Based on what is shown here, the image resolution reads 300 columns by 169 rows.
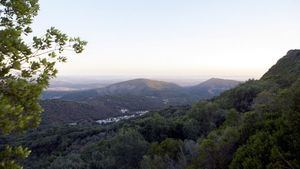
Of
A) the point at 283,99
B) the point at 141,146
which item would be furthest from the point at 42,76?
the point at 141,146

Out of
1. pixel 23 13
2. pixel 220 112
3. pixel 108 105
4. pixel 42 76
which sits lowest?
pixel 108 105

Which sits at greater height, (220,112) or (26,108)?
(26,108)

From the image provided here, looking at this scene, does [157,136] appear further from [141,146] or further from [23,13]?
[23,13]

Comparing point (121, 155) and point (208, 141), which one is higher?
point (208, 141)

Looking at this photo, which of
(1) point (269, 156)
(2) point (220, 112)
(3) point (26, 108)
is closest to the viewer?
(3) point (26, 108)

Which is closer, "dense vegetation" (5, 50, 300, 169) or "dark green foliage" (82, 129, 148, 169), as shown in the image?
"dense vegetation" (5, 50, 300, 169)

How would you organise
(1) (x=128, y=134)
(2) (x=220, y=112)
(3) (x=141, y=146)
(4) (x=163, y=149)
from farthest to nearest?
(2) (x=220, y=112) < (1) (x=128, y=134) < (3) (x=141, y=146) < (4) (x=163, y=149)

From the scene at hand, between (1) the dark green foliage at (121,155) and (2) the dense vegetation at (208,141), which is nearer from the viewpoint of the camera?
(2) the dense vegetation at (208,141)

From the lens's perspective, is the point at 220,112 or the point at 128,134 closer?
the point at 128,134
